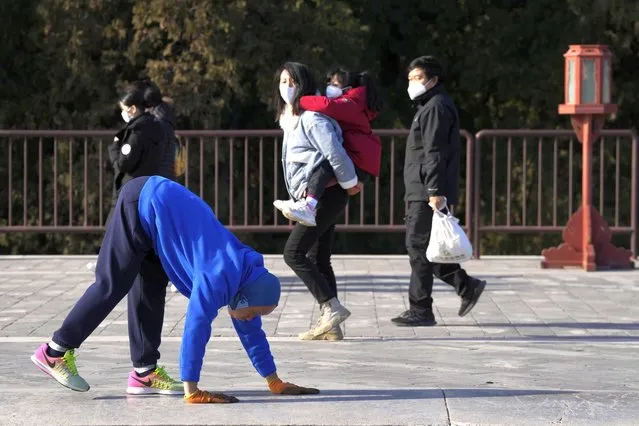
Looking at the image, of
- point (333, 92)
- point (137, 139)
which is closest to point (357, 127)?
point (333, 92)

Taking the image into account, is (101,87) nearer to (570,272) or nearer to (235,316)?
(570,272)

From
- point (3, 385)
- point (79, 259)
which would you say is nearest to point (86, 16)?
point (79, 259)

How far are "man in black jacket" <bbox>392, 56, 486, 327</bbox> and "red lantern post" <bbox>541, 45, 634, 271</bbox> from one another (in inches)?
152

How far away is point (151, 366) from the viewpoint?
296 inches

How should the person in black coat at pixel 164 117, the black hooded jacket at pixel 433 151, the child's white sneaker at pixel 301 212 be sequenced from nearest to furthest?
the child's white sneaker at pixel 301 212 → the black hooded jacket at pixel 433 151 → the person in black coat at pixel 164 117

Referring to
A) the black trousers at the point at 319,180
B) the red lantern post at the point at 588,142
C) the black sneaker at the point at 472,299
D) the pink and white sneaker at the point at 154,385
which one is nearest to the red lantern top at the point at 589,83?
the red lantern post at the point at 588,142

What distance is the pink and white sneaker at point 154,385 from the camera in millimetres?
7516

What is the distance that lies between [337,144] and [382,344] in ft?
3.97

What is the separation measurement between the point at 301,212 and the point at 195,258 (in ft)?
8.50

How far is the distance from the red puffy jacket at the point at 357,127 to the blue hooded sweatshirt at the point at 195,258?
2658mm

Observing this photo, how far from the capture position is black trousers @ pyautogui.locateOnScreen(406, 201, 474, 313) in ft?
33.9

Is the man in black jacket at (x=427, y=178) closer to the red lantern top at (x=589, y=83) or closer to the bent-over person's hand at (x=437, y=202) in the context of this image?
the bent-over person's hand at (x=437, y=202)

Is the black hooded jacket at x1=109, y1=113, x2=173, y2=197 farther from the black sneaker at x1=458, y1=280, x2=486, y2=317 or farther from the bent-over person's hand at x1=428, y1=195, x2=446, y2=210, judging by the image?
the black sneaker at x1=458, y1=280, x2=486, y2=317

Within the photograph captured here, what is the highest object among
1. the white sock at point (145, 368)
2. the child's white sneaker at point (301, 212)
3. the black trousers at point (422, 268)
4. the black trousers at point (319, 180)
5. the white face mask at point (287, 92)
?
the white face mask at point (287, 92)
